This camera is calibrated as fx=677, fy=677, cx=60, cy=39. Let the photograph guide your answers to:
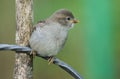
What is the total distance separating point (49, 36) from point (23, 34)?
20 cm

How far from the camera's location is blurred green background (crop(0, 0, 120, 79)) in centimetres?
475

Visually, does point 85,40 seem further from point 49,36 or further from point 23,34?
point 23,34

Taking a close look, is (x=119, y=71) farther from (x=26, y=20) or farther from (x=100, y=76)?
(x=26, y=20)

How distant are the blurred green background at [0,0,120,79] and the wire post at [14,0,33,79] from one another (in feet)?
3.96

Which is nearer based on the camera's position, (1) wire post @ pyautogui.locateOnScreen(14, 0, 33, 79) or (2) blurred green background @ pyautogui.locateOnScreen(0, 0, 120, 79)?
(1) wire post @ pyautogui.locateOnScreen(14, 0, 33, 79)

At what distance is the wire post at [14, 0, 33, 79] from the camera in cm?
346

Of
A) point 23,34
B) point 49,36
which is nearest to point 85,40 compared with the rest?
point 49,36

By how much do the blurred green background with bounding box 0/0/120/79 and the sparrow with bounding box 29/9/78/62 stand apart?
33.2 inches

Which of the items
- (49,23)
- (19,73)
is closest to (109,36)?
(49,23)

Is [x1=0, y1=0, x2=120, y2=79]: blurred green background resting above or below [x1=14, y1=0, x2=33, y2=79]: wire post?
below

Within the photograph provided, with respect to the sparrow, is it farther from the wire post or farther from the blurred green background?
the blurred green background

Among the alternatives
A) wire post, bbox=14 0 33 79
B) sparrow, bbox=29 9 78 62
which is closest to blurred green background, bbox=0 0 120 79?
sparrow, bbox=29 9 78 62

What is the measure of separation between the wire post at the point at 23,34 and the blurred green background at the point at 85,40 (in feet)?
3.96

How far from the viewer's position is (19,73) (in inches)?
136
